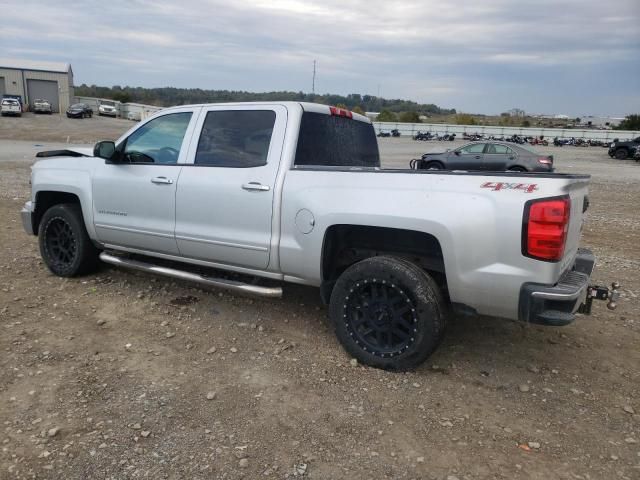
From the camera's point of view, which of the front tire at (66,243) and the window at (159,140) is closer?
the window at (159,140)

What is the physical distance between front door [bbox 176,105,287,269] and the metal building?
6074cm

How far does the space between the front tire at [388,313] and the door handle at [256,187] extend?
91 centimetres

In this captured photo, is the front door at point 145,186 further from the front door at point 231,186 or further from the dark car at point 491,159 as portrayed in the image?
the dark car at point 491,159

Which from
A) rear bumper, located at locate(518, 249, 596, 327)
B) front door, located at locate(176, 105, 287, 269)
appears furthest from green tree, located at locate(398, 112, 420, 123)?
rear bumper, located at locate(518, 249, 596, 327)

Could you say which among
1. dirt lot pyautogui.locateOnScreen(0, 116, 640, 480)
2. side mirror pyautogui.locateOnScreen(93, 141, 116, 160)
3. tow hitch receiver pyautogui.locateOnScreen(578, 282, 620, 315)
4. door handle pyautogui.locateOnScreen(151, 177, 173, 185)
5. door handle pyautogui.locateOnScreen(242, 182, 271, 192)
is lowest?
dirt lot pyautogui.locateOnScreen(0, 116, 640, 480)

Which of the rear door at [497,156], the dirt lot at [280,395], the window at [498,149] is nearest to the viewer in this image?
the dirt lot at [280,395]

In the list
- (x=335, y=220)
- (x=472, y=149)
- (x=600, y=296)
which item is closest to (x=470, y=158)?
(x=472, y=149)

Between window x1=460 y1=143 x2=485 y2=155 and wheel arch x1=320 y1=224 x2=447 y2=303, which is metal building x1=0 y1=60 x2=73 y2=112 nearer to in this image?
window x1=460 y1=143 x2=485 y2=155

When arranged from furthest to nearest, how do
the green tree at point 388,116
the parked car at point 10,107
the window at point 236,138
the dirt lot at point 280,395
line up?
the green tree at point 388,116
the parked car at point 10,107
the window at point 236,138
the dirt lot at point 280,395

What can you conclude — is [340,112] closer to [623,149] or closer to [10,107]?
[623,149]

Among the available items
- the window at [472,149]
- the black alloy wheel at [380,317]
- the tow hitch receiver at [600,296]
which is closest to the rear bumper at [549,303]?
the tow hitch receiver at [600,296]

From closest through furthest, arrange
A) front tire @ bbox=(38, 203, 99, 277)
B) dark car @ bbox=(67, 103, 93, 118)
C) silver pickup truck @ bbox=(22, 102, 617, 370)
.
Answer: silver pickup truck @ bbox=(22, 102, 617, 370) → front tire @ bbox=(38, 203, 99, 277) → dark car @ bbox=(67, 103, 93, 118)

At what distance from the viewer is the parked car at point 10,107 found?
4397 centimetres

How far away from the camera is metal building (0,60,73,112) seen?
2251 inches
